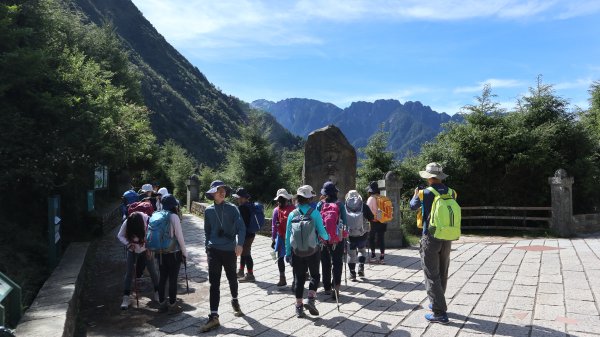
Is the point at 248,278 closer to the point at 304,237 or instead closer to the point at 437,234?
the point at 304,237

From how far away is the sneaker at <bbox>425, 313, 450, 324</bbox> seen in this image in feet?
17.7

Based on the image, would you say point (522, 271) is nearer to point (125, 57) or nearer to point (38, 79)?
point (38, 79)

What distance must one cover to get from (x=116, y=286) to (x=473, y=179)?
45.9 feet

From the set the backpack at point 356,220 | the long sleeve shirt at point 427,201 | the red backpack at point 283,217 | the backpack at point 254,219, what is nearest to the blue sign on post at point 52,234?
the backpack at point 254,219

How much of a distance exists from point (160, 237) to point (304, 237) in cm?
215

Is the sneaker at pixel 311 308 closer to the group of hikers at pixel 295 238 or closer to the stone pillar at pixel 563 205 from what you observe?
the group of hikers at pixel 295 238

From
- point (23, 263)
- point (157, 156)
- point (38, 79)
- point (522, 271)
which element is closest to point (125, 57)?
point (157, 156)

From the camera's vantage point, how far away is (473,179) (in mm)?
A: 17344


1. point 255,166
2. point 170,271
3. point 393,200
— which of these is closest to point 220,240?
point 170,271

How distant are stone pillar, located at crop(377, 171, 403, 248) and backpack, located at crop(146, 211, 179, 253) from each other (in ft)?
21.5

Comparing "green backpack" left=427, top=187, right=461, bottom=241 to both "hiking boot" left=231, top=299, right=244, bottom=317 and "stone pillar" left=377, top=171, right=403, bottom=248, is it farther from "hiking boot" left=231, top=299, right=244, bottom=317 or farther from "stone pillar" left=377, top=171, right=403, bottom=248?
"stone pillar" left=377, top=171, right=403, bottom=248

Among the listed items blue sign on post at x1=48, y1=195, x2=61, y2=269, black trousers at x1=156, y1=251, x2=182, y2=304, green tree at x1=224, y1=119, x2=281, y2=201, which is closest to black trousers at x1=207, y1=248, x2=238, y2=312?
black trousers at x1=156, y1=251, x2=182, y2=304

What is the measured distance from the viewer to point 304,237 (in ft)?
18.8

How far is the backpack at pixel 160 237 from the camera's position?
20.5 feet
